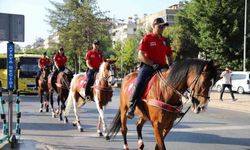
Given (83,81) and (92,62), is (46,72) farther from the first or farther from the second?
(92,62)

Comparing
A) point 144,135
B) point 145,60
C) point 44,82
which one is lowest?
point 144,135

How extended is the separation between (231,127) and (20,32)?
728cm

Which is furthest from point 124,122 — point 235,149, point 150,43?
point 235,149

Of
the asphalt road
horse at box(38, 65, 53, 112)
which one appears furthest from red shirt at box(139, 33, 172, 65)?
horse at box(38, 65, 53, 112)

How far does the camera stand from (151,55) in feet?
26.9

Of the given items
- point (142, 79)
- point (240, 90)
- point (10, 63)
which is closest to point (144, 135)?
point (10, 63)

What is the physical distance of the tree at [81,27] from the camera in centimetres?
5575

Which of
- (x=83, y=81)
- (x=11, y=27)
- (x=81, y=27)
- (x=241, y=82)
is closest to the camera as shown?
(x=11, y=27)

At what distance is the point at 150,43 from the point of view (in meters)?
8.13

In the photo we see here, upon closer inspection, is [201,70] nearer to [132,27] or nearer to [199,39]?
[199,39]

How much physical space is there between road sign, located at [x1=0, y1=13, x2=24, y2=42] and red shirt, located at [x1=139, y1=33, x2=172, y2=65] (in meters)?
3.42

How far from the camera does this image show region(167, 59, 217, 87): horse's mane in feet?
23.2

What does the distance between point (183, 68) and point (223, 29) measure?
130 feet

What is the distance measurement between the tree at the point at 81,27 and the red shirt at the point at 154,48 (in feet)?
156
